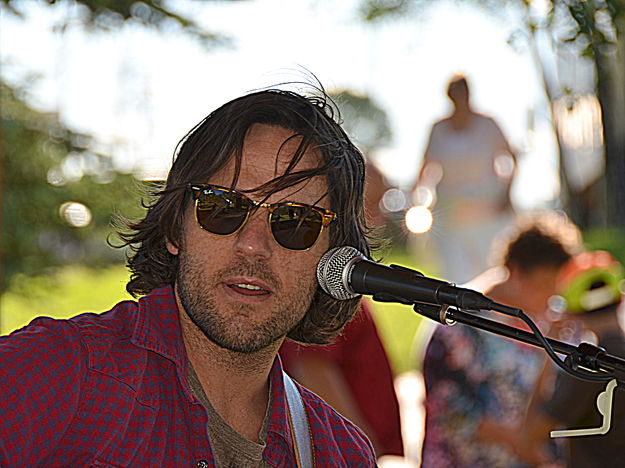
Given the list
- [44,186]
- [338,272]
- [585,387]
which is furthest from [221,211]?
[44,186]

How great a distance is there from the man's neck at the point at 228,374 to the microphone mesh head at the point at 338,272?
326mm

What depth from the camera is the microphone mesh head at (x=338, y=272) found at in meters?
1.93

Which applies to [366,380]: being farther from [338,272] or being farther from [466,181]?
[466,181]

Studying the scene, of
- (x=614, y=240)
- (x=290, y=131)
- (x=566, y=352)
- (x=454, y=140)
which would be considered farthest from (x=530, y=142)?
(x=566, y=352)

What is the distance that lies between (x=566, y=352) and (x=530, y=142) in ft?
22.2

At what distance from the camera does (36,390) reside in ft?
5.65

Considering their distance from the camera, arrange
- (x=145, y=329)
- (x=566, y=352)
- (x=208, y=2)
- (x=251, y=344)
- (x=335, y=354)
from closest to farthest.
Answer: (x=566, y=352) < (x=145, y=329) < (x=251, y=344) < (x=335, y=354) < (x=208, y=2)

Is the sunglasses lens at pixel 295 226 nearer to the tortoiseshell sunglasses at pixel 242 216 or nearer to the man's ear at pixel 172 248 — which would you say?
the tortoiseshell sunglasses at pixel 242 216

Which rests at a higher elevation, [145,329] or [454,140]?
[454,140]

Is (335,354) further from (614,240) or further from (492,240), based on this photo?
(614,240)

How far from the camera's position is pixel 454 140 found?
6527mm

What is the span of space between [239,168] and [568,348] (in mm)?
973

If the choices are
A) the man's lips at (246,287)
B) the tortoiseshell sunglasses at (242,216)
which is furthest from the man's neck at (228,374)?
the tortoiseshell sunglasses at (242,216)

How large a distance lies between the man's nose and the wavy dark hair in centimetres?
9
